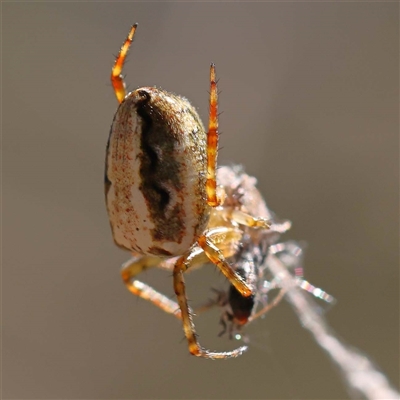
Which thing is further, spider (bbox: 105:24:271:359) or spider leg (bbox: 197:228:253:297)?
spider leg (bbox: 197:228:253:297)

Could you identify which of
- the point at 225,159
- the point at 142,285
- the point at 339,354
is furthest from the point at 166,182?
the point at 225,159

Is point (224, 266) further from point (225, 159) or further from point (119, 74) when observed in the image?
point (225, 159)

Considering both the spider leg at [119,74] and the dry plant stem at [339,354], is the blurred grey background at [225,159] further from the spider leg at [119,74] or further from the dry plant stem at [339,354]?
the spider leg at [119,74]

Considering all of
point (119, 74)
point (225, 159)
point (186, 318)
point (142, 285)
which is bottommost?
point (186, 318)

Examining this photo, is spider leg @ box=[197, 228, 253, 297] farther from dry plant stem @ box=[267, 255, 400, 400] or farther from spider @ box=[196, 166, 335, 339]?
dry plant stem @ box=[267, 255, 400, 400]

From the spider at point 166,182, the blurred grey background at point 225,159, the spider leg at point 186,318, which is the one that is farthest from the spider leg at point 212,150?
the blurred grey background at point 225,159

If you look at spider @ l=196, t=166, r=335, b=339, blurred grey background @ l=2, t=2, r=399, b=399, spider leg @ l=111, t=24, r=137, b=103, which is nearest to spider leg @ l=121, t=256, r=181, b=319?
spider @ l=196, t=166, r=335, b=339

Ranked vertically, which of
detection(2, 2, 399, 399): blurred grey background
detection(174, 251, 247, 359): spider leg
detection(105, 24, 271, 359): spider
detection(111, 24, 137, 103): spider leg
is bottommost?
detection(174, 251, 247, 359): spider leg

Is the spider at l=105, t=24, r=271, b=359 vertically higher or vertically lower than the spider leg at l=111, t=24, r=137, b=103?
lower
